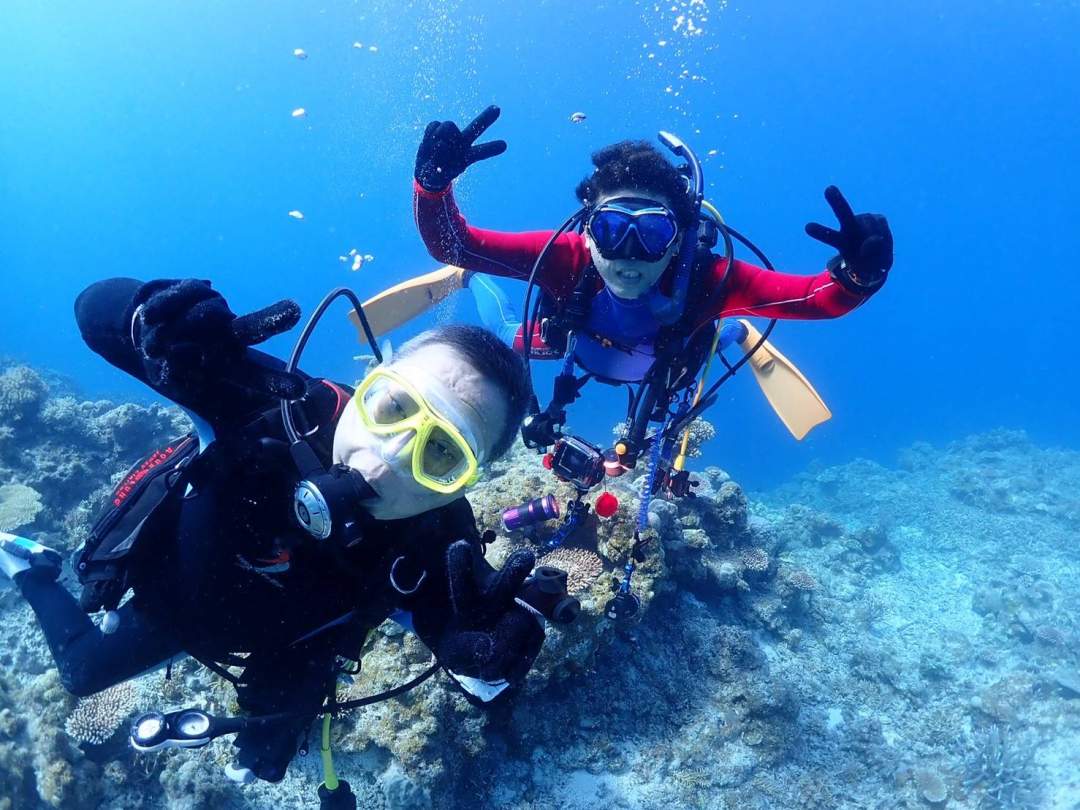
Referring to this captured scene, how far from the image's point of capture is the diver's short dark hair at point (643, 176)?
4.67m

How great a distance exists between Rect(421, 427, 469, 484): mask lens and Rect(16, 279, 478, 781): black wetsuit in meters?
0.53

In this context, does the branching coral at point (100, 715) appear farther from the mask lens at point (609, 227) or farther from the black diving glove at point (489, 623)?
the mask lens at point (609, 227)

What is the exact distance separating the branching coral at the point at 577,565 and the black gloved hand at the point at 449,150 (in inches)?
133

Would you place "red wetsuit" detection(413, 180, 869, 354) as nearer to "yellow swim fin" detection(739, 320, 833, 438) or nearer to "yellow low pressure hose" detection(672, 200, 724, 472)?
"yellow low pressure hose" detection(672, 200, 724, 472)

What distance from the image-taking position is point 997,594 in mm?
11461

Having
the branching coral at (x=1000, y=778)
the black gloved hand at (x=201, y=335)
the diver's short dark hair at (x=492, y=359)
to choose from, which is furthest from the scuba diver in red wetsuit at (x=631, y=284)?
the branching coral at (x=1000, y=778)

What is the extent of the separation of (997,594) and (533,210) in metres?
112

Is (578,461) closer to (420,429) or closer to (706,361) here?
(706,361)

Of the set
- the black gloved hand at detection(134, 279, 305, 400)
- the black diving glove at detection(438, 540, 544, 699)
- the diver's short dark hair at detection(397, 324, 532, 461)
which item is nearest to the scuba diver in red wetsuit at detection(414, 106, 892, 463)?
the diver's short dark hair at detection(397, 324, 532, 461)

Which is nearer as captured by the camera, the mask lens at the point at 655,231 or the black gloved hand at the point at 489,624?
the black gloved hand at the point at 489,624

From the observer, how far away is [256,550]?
8.09ft

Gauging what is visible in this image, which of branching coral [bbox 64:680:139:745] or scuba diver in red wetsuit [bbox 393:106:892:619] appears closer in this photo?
scuba diver in red wetsuit [bbox 393:106:892:619]

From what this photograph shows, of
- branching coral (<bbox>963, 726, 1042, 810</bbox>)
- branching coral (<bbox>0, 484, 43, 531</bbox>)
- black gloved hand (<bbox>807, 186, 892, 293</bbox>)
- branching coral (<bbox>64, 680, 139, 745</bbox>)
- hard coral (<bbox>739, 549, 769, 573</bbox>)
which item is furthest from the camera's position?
hard coral (<bbox>739, 549, 769, 573</bbox>)

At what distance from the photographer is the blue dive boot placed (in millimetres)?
4094
